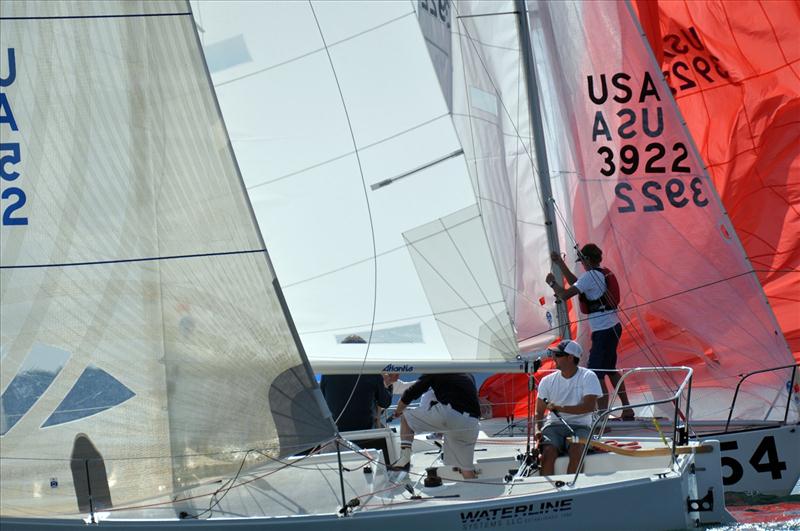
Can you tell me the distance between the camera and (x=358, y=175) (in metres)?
9.27

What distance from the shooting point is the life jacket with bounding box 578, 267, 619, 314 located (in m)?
10.8

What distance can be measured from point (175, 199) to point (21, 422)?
136 cm

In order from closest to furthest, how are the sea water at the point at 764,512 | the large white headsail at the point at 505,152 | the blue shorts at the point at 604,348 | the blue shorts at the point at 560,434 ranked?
the sea water at the point at 764,512, the blue shorts at the point at 560,434, the large white headsail at the point at 505,152, the blue shorts at the point at 604,348

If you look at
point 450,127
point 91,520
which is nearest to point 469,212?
point 450,127

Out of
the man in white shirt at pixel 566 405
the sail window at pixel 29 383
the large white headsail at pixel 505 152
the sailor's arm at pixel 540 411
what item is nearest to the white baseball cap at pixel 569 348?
the man in white shirt at pixel 566 405

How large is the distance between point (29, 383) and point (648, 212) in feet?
20.3

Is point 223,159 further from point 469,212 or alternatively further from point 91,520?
point 469,212

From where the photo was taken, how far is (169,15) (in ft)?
23.5

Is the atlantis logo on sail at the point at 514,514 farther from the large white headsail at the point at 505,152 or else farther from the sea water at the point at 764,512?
the large white headsail at the point at 505,152

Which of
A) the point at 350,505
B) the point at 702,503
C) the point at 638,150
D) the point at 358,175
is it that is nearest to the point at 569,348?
the point at 702,503

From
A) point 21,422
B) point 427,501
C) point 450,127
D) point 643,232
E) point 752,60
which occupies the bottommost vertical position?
point 427,501

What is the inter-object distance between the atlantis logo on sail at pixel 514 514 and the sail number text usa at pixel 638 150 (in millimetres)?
4671

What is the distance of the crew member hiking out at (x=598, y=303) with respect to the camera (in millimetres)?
10703

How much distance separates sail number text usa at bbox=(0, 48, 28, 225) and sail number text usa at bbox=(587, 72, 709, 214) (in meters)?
5.89
